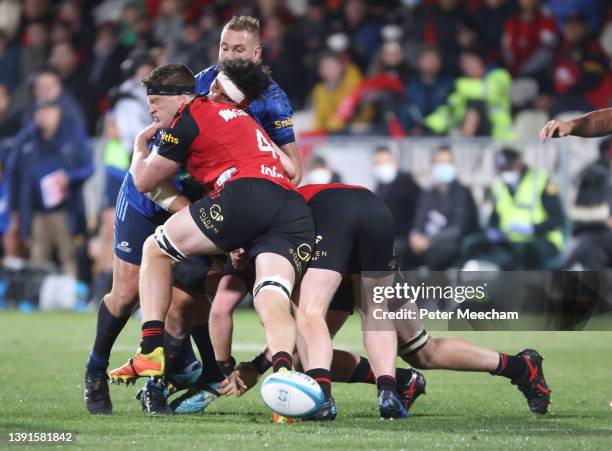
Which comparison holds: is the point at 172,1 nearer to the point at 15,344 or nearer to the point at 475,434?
the point at 15,344

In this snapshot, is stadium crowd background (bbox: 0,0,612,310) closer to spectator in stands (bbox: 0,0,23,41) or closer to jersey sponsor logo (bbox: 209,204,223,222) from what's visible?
spectator in stands (bbox: 0,0,23,41)

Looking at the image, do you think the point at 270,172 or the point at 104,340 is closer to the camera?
the point at 270,172

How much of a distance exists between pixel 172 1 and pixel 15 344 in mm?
8703

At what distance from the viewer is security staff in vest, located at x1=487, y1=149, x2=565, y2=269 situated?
14.5 meters

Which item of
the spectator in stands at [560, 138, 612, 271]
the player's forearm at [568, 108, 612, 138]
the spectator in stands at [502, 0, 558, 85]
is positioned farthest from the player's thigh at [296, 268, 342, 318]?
the spectator in stands at [502, 0, 558, 85]

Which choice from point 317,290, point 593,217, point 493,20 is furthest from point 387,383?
point 493,20

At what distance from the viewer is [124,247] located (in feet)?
24.8

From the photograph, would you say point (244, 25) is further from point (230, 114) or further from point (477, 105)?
point (477, 105)

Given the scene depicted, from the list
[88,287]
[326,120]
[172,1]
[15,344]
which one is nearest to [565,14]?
[326,120]

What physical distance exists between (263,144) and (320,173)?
7.83 meters

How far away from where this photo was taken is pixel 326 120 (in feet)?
55.5

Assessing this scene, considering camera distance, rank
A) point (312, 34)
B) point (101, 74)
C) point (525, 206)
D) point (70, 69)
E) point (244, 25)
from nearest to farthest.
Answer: point (244, 25)
point (525, 206)
point (312, 34)
point (101, 74)
point (70, 69)

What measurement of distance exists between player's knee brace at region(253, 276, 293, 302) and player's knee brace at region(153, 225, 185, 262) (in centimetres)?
48

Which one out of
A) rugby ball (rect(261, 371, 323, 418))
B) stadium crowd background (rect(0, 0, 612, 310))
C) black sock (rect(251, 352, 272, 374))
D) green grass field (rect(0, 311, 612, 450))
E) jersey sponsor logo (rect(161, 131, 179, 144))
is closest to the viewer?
green grass field (rect(0, 311, 612, 450))
